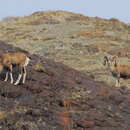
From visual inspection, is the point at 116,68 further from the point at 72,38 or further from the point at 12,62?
the point at 72,38

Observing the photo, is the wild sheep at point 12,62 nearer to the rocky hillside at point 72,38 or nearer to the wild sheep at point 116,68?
the wild sheep at point 116,68

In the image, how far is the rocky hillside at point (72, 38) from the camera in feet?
105

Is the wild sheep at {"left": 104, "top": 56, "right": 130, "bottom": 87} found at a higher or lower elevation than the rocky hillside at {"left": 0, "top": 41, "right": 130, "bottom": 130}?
higher

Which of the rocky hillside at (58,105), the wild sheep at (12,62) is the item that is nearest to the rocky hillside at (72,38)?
the rocky hillside at (58,105)

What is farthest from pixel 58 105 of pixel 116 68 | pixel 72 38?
pixel 72 38

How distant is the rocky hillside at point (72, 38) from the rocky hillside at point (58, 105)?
895cm

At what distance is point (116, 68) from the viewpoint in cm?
1844

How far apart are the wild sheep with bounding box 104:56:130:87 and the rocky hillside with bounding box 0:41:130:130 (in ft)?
15.2

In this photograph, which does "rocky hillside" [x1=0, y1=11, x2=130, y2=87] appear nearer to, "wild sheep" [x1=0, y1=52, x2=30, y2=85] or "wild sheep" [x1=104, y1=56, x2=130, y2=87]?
"wild sheep" [x1=104, y1=56, x2=130, y2=87]

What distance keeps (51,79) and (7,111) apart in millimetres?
4007

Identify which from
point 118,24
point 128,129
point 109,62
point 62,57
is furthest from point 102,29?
point 128,129

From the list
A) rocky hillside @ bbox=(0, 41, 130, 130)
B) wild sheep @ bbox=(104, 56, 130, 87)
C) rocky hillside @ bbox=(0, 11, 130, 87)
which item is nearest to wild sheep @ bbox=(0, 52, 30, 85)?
rocky hillside @ bbox=(0, 41, 130, 130)

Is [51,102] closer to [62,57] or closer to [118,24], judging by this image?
[62,57]

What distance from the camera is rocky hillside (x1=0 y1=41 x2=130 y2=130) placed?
8.66 meters
